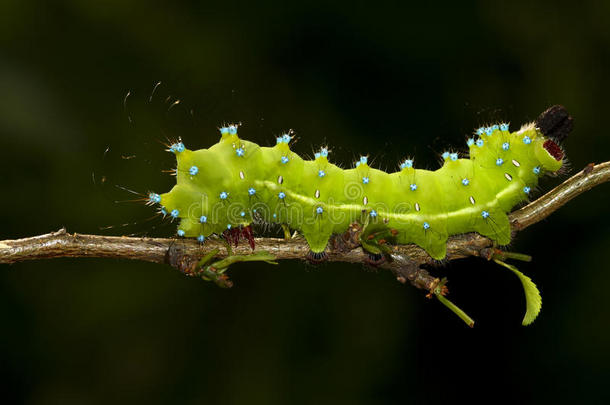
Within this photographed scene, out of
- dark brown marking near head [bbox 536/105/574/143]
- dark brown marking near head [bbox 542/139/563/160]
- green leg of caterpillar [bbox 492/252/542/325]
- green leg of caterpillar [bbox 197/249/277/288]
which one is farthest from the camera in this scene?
dark brown marking near head [bbox 542/139/563/160]

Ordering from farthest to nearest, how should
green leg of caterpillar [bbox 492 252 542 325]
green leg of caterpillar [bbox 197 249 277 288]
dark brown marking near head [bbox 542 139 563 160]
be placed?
dark brown marking near head [bbox 542 139 563 160]
green leg of caterpillar [bbox 492 252 542 325]
green leg of caterpillar [bbox 197 249 277 288]

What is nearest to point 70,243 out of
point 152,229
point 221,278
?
point 152,229

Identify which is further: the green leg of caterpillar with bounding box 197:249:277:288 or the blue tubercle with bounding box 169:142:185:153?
the blue tubercle with bounding box 169:142:185:153

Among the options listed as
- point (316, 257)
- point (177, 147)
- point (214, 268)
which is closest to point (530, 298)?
point (316, 257)

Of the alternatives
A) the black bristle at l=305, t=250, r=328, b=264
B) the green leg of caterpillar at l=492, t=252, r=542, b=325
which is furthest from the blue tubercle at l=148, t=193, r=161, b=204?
the green leg of caterpillar at l=492, t=252, r=542, b=325

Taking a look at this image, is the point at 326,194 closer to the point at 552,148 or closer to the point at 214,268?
the point at 214,268

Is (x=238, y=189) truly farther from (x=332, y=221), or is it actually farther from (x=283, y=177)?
(x=332, y=221)

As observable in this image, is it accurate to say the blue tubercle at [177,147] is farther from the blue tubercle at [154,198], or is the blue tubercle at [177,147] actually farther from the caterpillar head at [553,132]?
the caterpillar head at [553,132]

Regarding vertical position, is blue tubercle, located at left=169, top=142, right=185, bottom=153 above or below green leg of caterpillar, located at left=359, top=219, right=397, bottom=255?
above

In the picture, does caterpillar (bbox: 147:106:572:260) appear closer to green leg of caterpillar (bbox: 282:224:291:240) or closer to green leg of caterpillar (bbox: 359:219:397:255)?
green leg of caterpillar (bbox: 282:224:291:240)
